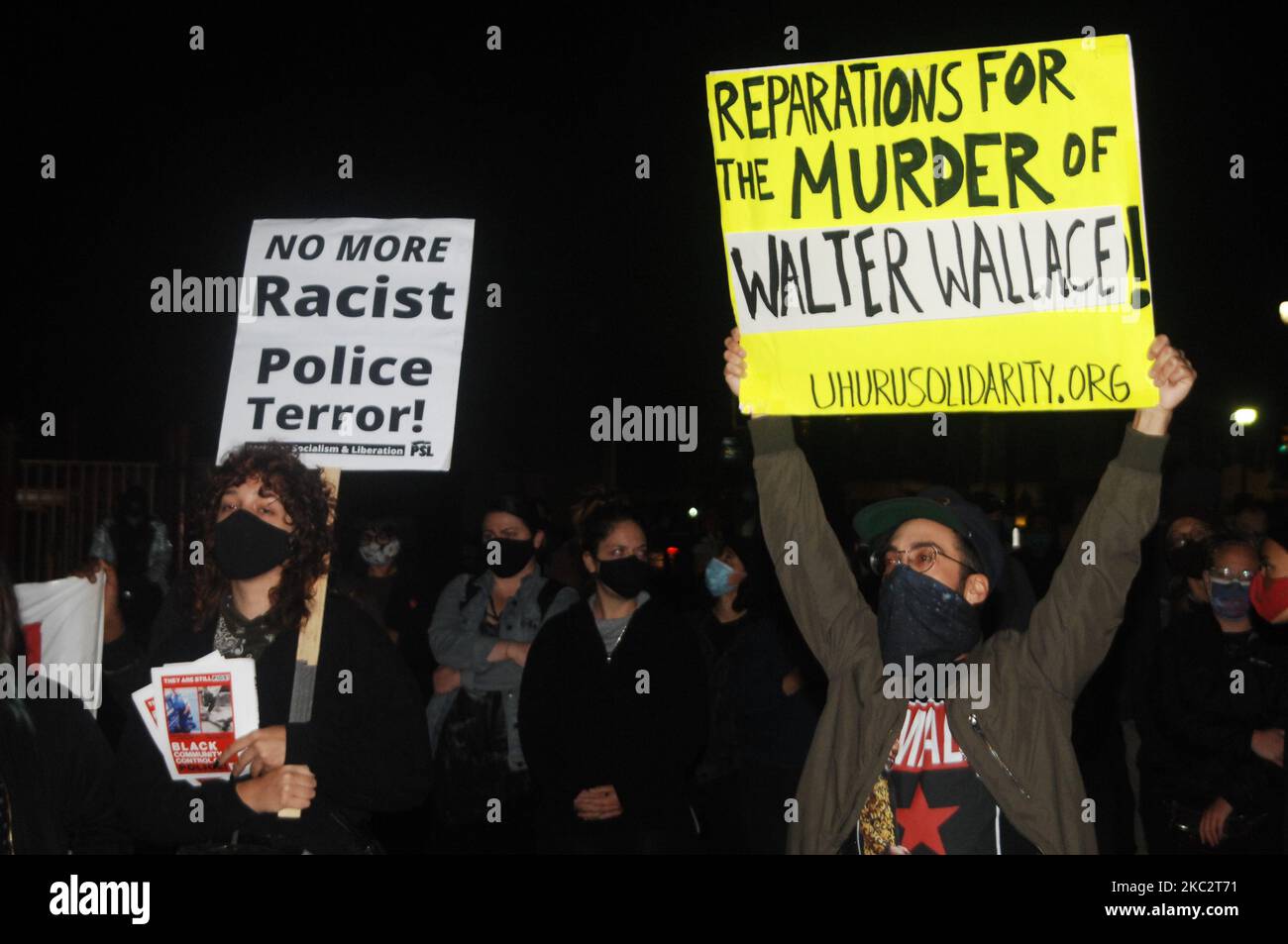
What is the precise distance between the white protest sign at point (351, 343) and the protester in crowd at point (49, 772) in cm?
109

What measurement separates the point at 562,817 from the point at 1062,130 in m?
3.11

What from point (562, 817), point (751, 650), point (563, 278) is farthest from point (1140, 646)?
point (563, 278)

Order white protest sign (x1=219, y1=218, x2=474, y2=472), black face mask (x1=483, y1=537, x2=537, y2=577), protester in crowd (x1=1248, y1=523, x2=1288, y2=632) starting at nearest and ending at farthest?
white protest sign (x1=219, y1=218, x2=474, y2=472) < protester in crowd (x1=1248, y1=523, x2=1288, y2=632) < black face mask (x1=483, y1=537, x2=537, y2=577)

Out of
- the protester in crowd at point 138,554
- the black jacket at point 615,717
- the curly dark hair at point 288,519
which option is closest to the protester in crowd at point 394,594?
the protester in crowd at point 138,554

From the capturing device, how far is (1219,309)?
17.9 meters

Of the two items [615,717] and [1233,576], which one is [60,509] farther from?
[1233,576]

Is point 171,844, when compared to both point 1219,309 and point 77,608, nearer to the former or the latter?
point 77,608

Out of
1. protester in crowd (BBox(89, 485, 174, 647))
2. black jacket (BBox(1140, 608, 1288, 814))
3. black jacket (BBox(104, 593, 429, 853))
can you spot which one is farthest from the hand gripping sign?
protester in crowd (BBox(89, 485, 174, 647))

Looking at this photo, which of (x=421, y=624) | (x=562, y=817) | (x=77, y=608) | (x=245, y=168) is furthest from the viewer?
(x=245, y=168)

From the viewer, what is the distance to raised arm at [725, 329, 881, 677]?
3689mm

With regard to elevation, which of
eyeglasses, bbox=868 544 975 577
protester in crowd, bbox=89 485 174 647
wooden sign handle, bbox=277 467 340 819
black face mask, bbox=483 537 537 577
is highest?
protester in crowd, bbox=89 485 174 647

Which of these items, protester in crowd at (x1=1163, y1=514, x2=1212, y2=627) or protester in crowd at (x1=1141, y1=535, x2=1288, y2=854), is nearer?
protester in crowd at (x1=1141, y1=535, x2=1288, y2=854)

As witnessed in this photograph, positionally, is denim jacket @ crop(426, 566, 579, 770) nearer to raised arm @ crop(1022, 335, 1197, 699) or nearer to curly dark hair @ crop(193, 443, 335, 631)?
curly dark hair @ crop(193, 443, 335, 631)

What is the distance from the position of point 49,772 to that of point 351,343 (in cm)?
162
